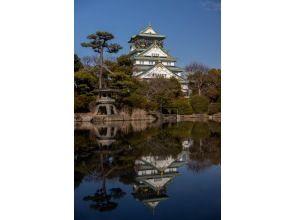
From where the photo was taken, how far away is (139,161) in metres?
2.55

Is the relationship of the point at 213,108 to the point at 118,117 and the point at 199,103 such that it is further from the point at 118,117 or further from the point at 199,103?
the point at 118,117

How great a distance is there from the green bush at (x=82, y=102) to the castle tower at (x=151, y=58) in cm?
80

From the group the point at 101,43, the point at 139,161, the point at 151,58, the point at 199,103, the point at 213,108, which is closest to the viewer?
the point at 139,161

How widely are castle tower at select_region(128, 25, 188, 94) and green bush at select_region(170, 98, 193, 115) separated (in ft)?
0.56

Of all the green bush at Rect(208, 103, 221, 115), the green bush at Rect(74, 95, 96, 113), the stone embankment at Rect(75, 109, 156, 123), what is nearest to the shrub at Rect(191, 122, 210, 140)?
the green bush at Rect(208, 103, 221, 115)

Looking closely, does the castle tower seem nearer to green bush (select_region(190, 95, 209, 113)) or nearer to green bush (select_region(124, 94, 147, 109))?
green bush (select_region(190, 95, 209, 113))

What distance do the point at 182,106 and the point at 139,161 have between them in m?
3.60

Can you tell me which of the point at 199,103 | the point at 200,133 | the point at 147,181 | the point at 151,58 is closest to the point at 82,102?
the point at 151,58

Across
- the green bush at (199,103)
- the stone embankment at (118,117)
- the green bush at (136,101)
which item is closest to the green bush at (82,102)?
the stone embankment at (118,117)

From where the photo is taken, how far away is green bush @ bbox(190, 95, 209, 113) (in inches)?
227

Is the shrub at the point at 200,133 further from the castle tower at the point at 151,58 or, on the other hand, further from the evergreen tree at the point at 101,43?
the evergreen tree at the point at 101,43
